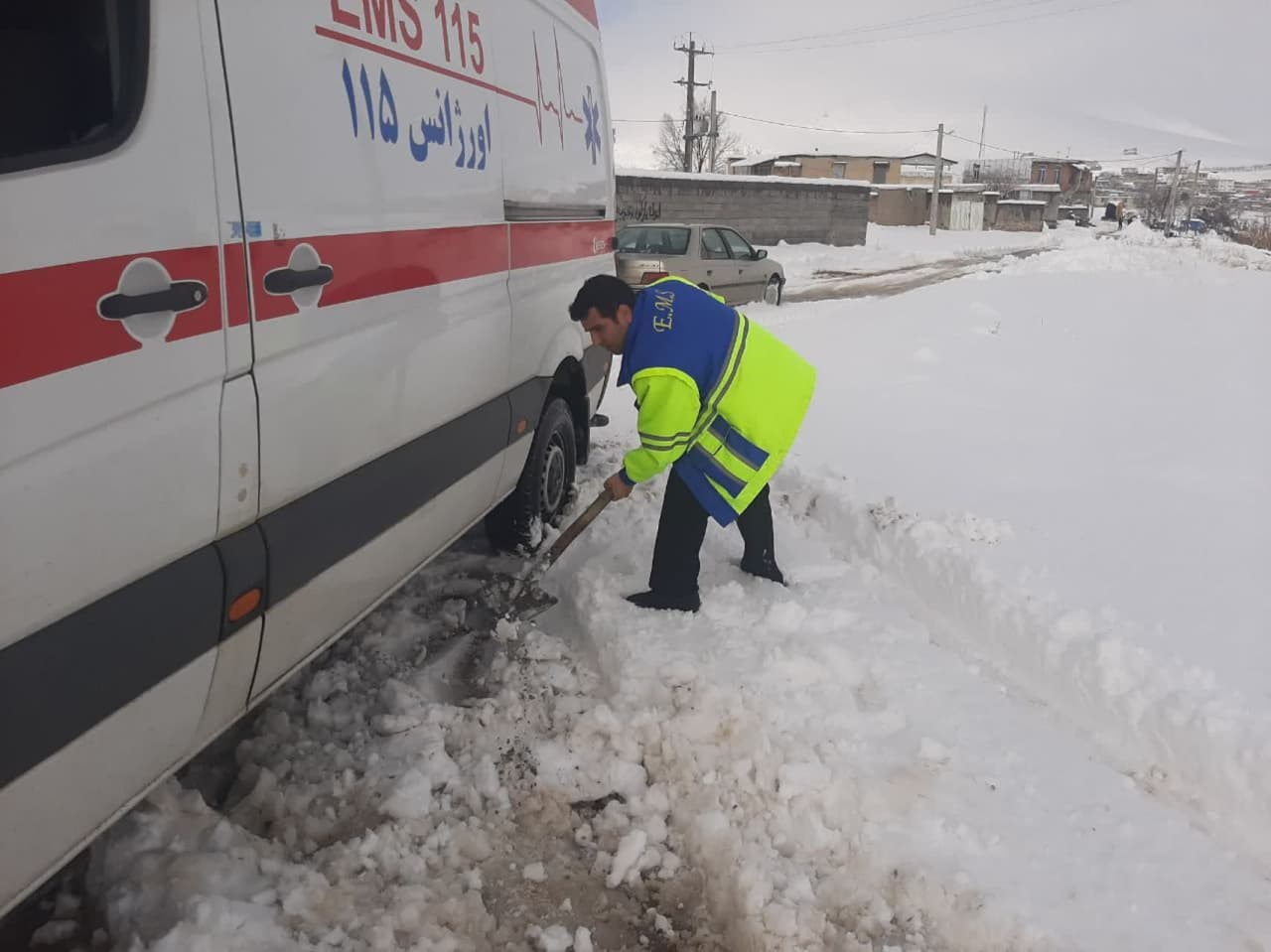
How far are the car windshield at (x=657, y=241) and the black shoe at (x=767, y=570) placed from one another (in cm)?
915

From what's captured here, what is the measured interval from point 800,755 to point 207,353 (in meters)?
2.08

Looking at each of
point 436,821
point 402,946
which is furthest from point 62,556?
point 436,821

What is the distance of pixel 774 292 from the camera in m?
15.0

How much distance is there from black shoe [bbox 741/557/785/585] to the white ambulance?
1.54 m

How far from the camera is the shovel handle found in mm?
3998

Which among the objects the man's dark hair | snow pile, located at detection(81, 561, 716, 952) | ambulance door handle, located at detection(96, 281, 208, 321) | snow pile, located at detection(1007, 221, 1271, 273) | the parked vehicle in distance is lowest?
snow pile, located at detection(81, 561, 716, 952)

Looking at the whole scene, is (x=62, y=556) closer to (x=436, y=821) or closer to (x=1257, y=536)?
(x=436, y=821)

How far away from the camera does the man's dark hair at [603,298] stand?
3564 millimetres

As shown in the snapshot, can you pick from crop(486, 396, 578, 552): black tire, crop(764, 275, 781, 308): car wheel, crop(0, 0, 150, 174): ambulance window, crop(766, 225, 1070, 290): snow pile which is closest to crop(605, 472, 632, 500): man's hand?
crop(486, 396, 578, 552): black tire

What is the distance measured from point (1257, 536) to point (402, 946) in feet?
13.8

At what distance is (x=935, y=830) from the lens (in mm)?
2688

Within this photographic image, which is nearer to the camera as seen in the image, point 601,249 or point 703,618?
point 703,618

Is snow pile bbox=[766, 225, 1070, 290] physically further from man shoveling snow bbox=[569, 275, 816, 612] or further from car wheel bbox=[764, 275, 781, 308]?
man shoveling snow bbox=[569, 275, 816, 612]

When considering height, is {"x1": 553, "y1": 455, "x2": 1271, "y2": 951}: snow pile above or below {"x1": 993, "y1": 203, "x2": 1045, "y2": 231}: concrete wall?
below
